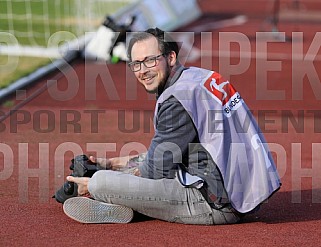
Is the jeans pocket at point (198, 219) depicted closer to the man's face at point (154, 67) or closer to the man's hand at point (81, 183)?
the man's hand at point (81, 183)

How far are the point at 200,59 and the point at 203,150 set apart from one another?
9.22m

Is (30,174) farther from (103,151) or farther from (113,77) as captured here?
(113,77)

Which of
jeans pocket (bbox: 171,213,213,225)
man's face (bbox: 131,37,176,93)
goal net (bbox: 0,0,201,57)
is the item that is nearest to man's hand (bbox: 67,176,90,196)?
jeans pocket (bbox: 171,213,213,225)

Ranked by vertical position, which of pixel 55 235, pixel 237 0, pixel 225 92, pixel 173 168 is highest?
pixel 237 0

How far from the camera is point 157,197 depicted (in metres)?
6.16

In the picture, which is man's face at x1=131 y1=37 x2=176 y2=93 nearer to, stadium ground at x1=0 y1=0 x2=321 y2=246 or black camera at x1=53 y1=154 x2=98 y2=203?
black camera at x1=53 y1=154 x2=98 y2=203

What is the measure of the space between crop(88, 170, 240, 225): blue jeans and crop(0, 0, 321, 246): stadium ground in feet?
0.27

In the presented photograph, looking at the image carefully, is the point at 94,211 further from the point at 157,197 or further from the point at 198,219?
the point at 198,219

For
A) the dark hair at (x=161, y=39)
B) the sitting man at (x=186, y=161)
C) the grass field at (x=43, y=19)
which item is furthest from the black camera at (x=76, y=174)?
the grass field at (x=43, y=19)

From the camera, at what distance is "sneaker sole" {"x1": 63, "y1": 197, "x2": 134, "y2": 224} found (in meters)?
6.18

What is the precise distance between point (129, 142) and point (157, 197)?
325 cm

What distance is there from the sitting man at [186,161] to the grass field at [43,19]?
297 inches

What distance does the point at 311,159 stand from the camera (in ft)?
28.6

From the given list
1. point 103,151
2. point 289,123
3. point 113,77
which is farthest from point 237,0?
point 103,151
